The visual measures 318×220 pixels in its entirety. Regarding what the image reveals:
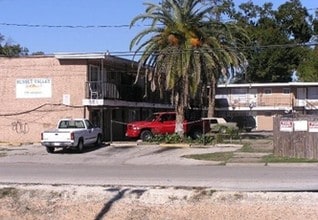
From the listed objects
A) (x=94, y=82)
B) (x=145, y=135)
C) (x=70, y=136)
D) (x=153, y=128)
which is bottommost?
(x=145, y=135)

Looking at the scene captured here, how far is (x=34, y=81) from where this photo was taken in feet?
131

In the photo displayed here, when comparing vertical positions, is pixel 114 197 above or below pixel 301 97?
below

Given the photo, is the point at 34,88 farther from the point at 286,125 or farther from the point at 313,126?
the point at 313,126

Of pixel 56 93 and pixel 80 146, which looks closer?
Answer: pixel 80 146

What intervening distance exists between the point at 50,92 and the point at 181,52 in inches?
372

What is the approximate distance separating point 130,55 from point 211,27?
5454mm

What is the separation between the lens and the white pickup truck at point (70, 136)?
31906mm

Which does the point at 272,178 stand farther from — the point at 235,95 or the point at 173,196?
the point at 235,95

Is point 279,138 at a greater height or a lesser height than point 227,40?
lesser

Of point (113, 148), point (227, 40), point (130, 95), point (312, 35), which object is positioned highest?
point (312, 35)

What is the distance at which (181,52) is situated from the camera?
3622cm

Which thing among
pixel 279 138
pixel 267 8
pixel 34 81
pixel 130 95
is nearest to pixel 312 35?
pixel 267 8

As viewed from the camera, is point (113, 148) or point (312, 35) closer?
point (113, 148)

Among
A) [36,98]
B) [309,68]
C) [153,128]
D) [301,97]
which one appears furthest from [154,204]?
[309,68]
